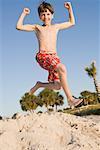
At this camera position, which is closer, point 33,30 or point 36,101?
point 33,30

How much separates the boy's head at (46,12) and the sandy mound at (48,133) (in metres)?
2.05

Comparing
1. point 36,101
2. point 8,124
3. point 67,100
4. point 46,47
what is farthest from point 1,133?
point 36,101

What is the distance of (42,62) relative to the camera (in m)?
6.99

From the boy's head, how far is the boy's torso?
15 centimetres

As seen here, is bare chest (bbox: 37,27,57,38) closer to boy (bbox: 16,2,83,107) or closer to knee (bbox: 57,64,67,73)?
boy (bbox: 16,2,83,107)

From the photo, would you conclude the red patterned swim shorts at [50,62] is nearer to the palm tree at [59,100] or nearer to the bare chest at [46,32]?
the bare chest at [46,32]

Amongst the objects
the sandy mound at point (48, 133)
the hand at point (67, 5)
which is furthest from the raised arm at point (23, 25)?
the sandy mound at point (48, 133)

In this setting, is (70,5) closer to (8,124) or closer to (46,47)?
(46,47)

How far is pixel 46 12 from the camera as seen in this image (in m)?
7.15

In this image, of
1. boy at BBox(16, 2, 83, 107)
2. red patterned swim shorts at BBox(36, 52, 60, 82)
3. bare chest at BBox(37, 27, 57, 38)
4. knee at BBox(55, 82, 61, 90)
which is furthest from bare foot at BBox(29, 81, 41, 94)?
bare chest at BBox(37, 27, 57, 38)

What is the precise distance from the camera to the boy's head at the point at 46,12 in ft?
23.3

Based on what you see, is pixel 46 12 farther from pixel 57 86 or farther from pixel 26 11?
pixel 57 86

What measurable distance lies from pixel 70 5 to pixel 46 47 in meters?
0.90

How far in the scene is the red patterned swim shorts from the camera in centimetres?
690
